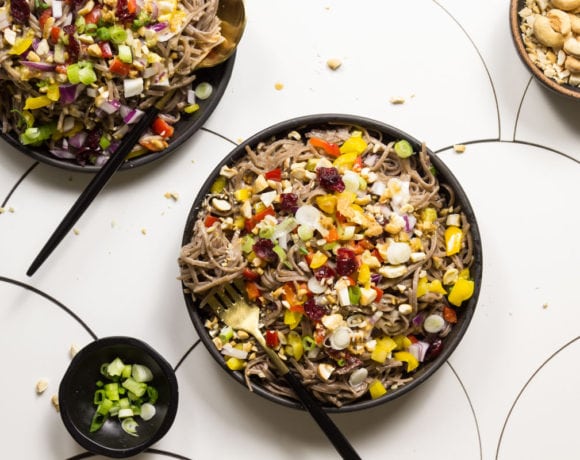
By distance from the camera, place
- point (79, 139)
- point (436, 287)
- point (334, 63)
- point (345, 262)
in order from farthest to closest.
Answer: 1. point (334, 63)
2. point (79, 139)
3. point (436, 287)
4. point (345, 262)

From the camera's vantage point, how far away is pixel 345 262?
79.9 inches

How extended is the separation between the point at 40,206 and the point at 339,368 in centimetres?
98

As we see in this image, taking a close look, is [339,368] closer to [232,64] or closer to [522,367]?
[522,367]

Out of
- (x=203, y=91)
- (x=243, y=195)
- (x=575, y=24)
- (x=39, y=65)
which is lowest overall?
(x=243, y=195)

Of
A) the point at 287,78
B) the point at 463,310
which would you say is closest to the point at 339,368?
the point at 463,310

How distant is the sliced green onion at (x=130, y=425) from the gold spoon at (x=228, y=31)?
3.29 ft

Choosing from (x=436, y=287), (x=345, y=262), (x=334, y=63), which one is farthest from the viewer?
(x=334, y=63)

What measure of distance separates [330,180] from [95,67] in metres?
0.67

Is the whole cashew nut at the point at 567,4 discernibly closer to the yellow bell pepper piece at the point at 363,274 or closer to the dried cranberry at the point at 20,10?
the yellow bell pepper piece at the point at 363,274

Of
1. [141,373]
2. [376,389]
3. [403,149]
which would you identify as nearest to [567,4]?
[403,149]

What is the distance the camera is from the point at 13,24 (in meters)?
2.12

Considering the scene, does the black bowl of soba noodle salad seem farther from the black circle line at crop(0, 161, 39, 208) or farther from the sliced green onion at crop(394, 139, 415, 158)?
the black circle line at crop(0, 161, 39, 208)

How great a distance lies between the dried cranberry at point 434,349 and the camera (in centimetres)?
220

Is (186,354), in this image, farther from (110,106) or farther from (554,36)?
(554,36)
